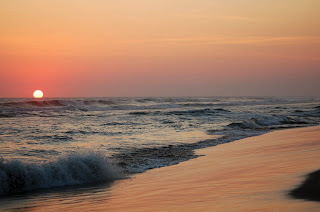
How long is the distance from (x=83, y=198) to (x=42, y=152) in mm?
5901

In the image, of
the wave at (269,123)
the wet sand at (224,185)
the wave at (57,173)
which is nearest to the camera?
the wet sand at (224,185)

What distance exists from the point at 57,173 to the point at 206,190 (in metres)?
4.01

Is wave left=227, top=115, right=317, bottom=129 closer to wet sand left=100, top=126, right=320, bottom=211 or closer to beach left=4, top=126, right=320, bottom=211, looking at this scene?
wet sand left=100, top=126, right=320, bottom=211

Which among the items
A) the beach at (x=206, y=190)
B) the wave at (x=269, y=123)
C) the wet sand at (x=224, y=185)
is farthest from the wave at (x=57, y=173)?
the wave at (x=269, y=123)

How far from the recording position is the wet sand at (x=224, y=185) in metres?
5.09

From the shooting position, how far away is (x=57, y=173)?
8742 millimetres

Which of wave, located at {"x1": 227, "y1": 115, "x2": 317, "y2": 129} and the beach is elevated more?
the beach

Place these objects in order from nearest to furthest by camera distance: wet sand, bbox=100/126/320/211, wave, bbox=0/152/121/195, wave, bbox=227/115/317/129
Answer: wet sand, bbox=100/126/320/211, wave, bbox=0/152/121/195, wave, bbox=227/115/317/129

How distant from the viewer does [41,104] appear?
49844mm

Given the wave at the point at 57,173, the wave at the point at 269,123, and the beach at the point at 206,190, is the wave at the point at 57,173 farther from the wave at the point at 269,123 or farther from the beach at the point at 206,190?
the wave at the point at 269,123

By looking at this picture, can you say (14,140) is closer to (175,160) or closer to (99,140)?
(99,140)

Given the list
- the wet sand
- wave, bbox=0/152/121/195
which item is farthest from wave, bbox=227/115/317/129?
wave, bbox=0/152/121/195

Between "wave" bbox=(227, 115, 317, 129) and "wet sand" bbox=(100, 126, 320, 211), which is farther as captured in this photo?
"wave" bbox=(227, 115, 317, 129)

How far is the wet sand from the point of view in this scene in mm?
5086
